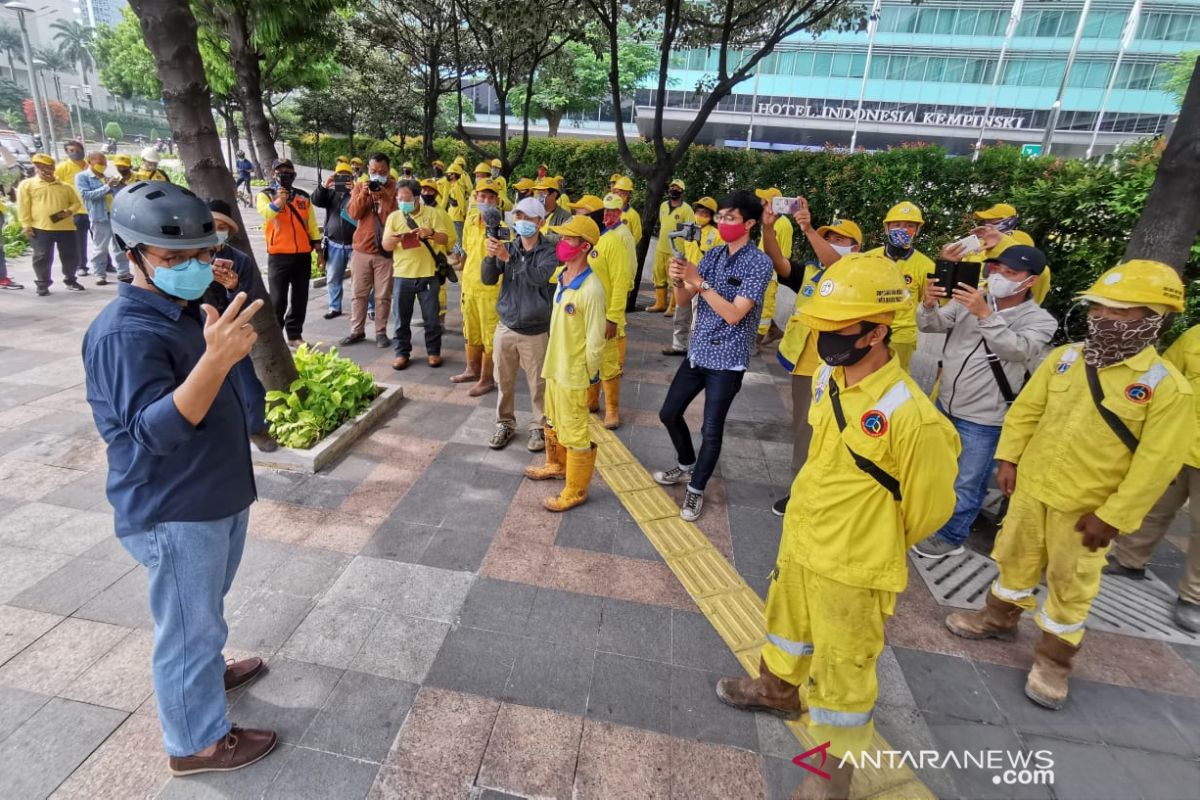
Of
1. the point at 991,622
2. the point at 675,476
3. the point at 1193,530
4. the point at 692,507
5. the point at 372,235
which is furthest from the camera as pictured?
the point at 372,235

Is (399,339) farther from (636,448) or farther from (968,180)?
(968,180)

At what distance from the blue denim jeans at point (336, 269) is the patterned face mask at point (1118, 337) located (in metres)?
8.08

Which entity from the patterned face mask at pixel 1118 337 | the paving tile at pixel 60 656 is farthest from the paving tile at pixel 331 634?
the patterned face mask at pixel 1118 337

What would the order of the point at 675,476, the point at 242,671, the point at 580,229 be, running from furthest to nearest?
the point at 675,476 < the point at 580,229 < the point at 242,671

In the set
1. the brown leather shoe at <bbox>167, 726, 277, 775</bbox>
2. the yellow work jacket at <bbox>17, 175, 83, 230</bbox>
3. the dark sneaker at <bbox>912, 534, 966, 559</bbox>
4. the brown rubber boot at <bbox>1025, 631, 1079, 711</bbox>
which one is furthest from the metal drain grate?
the yellow work jacket at <bbox>17, 175, 83, 230</bbox>

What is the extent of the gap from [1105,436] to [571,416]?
115 inches

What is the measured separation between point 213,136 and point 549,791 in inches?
A: 185

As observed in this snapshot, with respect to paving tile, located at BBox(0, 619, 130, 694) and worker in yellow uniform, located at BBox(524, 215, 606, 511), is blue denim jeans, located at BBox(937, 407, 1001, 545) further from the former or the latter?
paving tile, located at BBox(0, 619, 130, 694)

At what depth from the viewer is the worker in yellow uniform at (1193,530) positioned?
354cm

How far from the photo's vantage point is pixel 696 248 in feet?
25.7

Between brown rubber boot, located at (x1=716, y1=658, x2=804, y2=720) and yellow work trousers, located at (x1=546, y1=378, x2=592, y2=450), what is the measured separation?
1.92m

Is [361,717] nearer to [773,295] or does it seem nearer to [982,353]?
[982,353]

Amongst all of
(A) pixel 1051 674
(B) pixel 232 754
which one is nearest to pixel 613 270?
(A) pixel 1051 674

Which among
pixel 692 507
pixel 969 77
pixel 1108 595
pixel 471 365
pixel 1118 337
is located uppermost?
pixel 969 77
